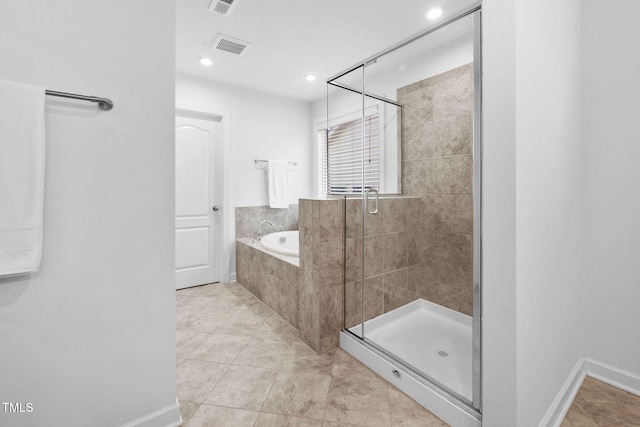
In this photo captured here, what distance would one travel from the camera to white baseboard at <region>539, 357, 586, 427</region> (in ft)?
4.32

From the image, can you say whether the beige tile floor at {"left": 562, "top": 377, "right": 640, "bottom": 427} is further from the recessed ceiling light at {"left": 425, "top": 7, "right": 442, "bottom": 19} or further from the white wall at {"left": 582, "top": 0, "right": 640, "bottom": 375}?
the recessed ceiling light at {"left": 425, "top": 7, "right": 442, "bottom": 19}

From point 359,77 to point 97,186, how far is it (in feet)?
5.59

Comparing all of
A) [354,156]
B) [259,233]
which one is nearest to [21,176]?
[354,156]

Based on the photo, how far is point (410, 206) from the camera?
2.16 meters

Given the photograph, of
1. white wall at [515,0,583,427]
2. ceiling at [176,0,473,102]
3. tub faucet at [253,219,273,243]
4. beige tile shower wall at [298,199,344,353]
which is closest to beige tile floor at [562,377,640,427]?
white wall at [515,0,583,427]

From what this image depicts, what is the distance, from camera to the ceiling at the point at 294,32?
2061mm

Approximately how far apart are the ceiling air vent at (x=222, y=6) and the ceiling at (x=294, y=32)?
0.04m

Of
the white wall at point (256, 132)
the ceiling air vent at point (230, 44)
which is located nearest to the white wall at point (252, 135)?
the white wall at point (256, 132)

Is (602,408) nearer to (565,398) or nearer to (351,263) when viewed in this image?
(565,398)

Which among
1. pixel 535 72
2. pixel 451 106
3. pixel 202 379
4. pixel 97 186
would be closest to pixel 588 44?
pixel 451 106

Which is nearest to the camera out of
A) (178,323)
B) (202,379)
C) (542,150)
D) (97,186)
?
(97,186)

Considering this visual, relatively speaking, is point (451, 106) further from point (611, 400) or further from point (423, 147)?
point (611, 400)

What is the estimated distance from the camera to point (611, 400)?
59.7 inches

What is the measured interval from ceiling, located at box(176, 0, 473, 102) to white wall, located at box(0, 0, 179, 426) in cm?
113
